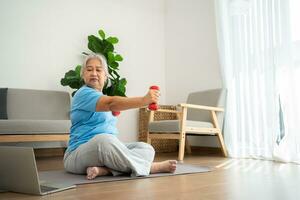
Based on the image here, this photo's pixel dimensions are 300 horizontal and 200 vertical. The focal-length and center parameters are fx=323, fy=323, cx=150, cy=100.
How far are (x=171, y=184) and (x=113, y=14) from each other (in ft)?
10.1

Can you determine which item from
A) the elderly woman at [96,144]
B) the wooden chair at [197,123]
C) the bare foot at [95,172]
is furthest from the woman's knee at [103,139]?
the wooden chair at [197,123]

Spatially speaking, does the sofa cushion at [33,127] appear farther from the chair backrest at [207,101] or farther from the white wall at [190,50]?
the white wall at [190,50]

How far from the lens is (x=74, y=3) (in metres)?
3.85

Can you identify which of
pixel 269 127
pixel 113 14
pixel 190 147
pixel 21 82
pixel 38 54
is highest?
pixel 113 14

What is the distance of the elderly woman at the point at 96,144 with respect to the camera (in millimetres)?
1681

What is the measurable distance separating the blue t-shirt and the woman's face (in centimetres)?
6

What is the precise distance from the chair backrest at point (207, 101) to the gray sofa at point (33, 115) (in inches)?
54.4

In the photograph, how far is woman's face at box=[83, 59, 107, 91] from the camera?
1783mm

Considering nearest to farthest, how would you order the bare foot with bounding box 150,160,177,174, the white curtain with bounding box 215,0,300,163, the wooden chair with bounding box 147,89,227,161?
the bare foot with bounding box 150,160,177,174
the white curtain with bounding box 215,0,300,163
the wooden chair with bounding box 147,89,227,161

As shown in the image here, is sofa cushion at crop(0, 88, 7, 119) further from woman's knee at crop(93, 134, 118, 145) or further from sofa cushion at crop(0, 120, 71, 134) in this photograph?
woman's knee at crop(93, 134, 118, 145)

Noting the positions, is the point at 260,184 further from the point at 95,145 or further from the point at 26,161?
the point at 26,161

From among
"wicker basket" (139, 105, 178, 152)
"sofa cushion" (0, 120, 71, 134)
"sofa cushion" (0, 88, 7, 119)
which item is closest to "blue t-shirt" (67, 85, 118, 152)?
"sofa cushion" (0, 120, 71, 134)

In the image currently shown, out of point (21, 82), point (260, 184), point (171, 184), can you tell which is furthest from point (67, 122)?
point (260, 184)

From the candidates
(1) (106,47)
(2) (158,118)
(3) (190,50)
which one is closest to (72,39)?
(1) (106,47)
